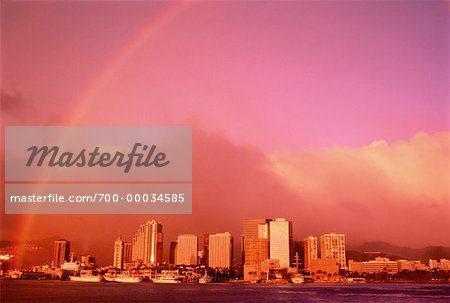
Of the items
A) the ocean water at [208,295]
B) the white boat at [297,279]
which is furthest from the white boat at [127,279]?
the ocean water at [208,295]

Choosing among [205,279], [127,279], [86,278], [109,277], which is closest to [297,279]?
[205,279]

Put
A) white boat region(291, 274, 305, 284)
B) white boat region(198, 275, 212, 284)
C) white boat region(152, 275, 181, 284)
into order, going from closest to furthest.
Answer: white boat region(152, 275, 181, 284), white boat region(198, 275, 212, 284), white boat region(291, 274, 305, 284)

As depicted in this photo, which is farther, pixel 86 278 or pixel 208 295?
pixel 86 278

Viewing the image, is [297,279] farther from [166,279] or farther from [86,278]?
[86,278]

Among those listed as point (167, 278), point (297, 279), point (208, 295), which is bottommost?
point (297, 279)

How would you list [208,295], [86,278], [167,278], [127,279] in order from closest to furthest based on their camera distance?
[208,295] → [127,279] → [167,278] → [86,278]

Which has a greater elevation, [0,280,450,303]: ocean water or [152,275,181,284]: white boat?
[0,280,450,303]: ocean water

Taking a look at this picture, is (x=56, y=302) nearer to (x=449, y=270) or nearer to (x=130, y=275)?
(x=130, y=275)

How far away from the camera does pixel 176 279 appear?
39.4m

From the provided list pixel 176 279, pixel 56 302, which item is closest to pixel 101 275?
pixel 176 279

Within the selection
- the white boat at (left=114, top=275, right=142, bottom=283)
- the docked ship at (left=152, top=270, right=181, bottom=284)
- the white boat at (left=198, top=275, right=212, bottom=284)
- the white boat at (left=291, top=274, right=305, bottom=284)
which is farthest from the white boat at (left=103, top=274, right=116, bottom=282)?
the white boat at (left=291, top=274, right=305, bottom=284)

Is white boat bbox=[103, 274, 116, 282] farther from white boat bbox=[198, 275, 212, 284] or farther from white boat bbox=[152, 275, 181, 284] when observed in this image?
white boat bbox=[198, 275, 212, 284]

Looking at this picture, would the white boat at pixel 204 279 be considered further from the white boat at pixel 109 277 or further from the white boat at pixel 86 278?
the white boat at pixel 86 278

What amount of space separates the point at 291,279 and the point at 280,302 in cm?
2740
